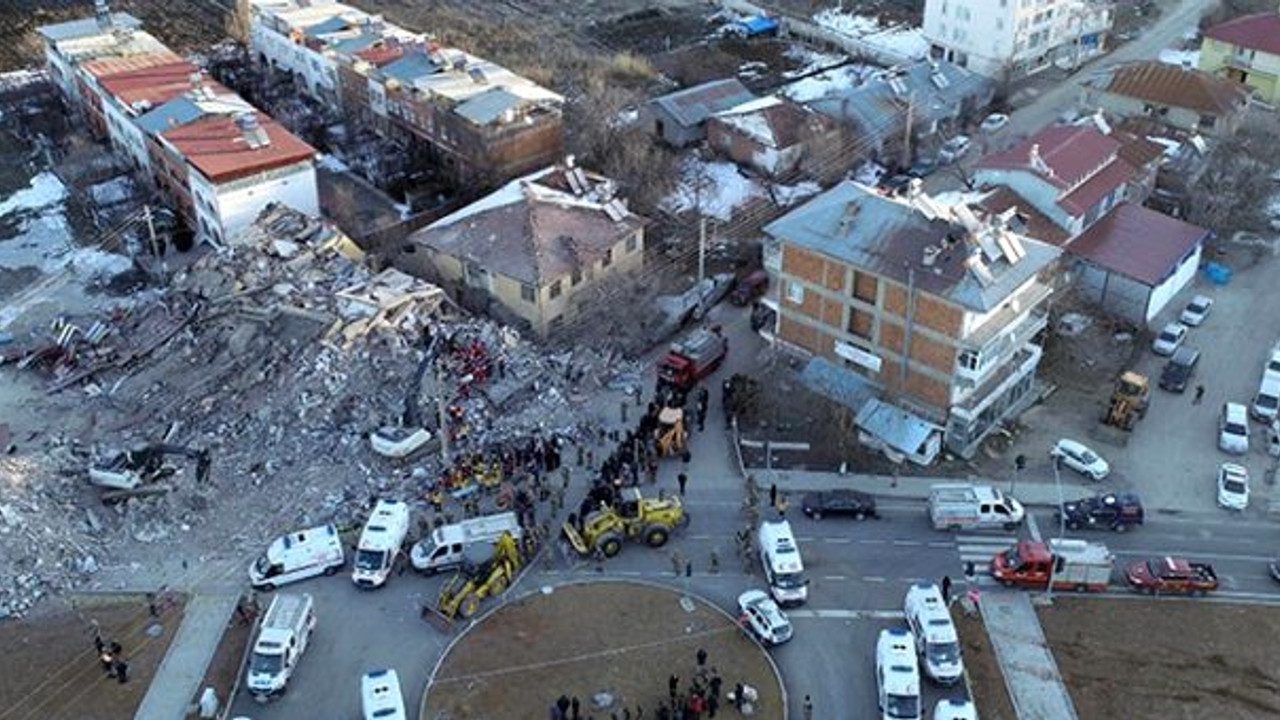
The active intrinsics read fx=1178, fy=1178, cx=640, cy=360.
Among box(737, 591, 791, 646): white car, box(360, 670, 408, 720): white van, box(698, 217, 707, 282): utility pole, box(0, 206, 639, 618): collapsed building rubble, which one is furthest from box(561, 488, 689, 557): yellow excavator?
box(698, 217, 707, 282): utility pole

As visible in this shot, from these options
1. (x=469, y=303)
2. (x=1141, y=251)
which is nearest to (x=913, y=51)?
(x=1141, y=251)

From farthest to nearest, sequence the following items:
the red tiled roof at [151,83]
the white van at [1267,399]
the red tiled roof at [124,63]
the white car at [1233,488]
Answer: the red tiled roof at [124,63]
the red tiled roof at [151,83]
the white van at [1267,399]
the white car at [1233,488]

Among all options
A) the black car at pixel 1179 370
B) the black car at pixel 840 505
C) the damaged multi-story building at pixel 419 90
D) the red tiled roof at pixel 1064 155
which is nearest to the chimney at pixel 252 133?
the damaged multi-story building at pixel 419 90

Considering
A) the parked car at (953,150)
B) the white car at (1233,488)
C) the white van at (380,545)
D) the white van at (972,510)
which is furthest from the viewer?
the parked car at (953,150)

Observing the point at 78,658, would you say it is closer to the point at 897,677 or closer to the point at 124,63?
the point at 897,677

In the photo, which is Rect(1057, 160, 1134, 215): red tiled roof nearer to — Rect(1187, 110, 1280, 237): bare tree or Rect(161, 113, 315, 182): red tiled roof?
Rect(1187, 110, 1280, 237): bare tree

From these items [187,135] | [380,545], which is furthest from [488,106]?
[380,545]

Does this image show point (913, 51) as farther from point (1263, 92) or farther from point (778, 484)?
point (778, 484)

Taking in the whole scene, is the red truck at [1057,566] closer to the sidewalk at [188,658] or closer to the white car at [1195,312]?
the white car at [1195,312]
